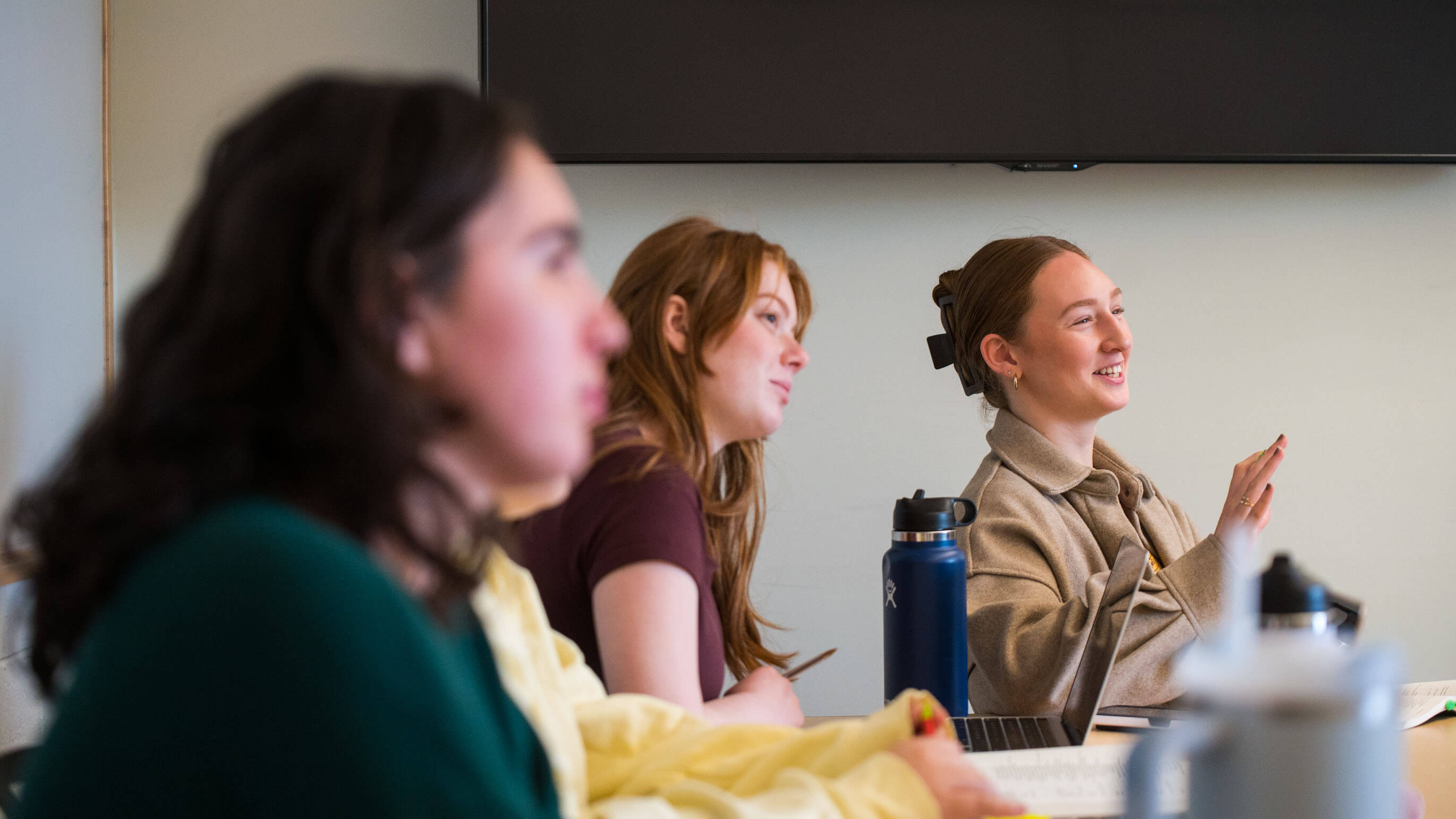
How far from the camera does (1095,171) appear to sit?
8.97 ft

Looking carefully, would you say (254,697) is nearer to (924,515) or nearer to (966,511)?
(924,515)

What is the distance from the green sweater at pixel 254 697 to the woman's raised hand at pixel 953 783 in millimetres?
374

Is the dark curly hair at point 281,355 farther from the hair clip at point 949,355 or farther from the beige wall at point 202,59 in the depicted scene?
the beige wall at point 202,59

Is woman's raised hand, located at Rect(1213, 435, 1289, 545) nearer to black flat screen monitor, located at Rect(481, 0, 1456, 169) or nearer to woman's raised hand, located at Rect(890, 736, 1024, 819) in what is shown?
woman's raised hand, located at Rect(890, 736, 1024, 819)

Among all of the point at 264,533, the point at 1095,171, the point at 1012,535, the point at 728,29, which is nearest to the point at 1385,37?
the point at 1095,171

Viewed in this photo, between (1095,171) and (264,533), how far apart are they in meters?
2.54

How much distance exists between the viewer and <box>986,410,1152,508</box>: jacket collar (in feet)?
5.67

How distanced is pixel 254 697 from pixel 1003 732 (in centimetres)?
89

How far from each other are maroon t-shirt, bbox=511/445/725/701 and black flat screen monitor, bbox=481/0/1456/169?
1.36 meters

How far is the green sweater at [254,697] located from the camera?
19.7 inches

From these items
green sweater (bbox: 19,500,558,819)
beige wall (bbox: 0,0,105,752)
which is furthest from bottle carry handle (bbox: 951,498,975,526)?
beige wall (bbox: 0,0,105,752)

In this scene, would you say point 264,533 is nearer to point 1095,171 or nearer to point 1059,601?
point 1059,601

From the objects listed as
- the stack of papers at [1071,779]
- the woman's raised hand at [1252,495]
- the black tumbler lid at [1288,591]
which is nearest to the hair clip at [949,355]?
the woman's raised hand at [1252,495]

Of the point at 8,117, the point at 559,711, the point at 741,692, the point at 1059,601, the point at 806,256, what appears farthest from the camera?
the point at 806,256
